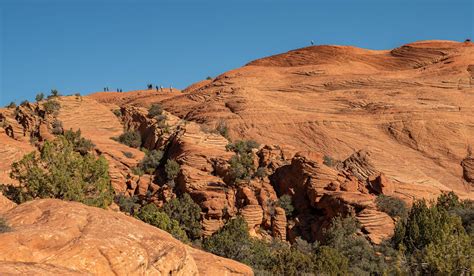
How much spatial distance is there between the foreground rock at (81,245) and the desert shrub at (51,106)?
41.8m

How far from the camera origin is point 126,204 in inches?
1645

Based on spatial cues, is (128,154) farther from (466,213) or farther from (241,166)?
(466,213)

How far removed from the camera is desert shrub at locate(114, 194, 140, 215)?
41.5m

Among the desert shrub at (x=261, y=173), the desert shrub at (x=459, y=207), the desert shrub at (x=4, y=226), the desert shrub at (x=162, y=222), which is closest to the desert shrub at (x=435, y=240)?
the desert shrub at (x=459, y=207)

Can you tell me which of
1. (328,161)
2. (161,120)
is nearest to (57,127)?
(161,120)

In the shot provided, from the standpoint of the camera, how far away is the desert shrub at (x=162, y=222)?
3250 centimetres

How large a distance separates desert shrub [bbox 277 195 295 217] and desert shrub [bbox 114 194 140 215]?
347 inches

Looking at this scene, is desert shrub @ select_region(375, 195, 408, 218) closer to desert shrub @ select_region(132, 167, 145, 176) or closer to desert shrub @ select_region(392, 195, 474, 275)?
desert shrub @ select_region(392, 195, 474, 275)

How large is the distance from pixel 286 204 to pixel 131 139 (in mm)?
17600

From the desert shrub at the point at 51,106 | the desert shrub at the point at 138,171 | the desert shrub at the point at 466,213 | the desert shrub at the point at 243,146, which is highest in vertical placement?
the desert shrub at the point at 51,106

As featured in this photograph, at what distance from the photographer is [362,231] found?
125ft

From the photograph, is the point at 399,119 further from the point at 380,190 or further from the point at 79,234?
the point at 79,234

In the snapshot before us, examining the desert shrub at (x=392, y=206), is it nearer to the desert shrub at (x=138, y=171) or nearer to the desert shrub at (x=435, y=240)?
the desert shrub at (x=435, y=240)

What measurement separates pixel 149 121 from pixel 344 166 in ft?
57.6
